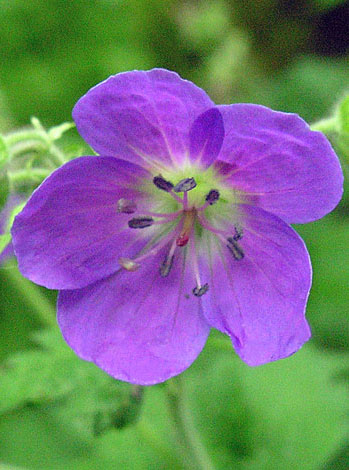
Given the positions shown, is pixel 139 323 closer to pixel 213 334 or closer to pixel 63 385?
pixel 63 385

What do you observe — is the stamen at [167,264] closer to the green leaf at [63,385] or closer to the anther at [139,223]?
the anther at [139,223]

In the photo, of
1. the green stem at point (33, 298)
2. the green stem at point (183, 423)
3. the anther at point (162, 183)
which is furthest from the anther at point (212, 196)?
the green stem at point (33, 298)

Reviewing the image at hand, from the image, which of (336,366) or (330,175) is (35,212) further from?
(336,366)

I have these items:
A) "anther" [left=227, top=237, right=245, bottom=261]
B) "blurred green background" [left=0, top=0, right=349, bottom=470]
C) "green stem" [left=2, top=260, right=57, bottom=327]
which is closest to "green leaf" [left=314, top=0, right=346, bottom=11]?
"blurred green background" [left=0, top=0, right=349, bottom=470]

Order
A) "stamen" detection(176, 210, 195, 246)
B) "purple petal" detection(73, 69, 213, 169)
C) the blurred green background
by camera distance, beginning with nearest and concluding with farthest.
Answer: "purple petal" detection(73, 69, 213, 169)
"stamen" detection(176, 210, 195, 246)
the blurred green background

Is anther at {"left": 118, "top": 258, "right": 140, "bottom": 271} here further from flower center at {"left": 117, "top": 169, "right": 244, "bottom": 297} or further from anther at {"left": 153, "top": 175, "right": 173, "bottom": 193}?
anther at {"left": 153, "top": 175, "right": 173, "bottom": 193}

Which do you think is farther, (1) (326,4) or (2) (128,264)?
(1) (326,4)

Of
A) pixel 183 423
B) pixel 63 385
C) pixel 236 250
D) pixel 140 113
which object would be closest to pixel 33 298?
pixel 63 385
